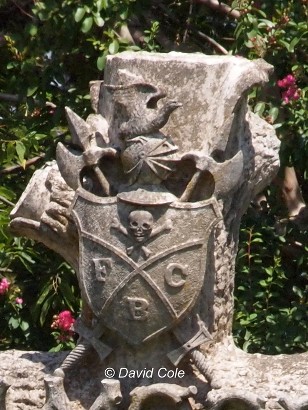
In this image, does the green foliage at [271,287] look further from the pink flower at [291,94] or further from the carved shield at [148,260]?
the carved shield at [148,260]

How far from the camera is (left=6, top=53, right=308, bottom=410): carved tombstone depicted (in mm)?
6555

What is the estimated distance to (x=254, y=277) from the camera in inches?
332

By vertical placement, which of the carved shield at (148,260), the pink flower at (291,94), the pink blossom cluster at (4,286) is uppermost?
the pink flower at (291,94)

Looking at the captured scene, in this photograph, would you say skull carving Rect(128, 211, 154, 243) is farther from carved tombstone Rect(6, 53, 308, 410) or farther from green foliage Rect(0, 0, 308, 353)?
green foliage Rect(0, 0, 308, 353)

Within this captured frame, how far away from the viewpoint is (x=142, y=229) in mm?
6539

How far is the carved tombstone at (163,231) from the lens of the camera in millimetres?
6555

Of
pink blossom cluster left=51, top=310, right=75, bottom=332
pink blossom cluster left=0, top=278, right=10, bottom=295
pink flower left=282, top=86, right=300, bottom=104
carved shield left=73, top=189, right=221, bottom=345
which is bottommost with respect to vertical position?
pink blossom cluster left=0, top=278, right=10, bottom=295

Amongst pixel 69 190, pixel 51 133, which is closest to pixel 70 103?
pixel 51 133

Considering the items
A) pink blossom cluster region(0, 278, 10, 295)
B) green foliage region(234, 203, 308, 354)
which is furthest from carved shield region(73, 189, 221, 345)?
pink blossom cluster region(0, 278, 10, 295)

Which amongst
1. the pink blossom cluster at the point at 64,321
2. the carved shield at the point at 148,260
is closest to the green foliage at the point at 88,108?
the pink blossom cluster at the point at 64,321

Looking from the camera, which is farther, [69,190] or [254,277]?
[254,277]

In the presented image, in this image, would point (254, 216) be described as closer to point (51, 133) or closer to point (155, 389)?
point (51, 133)

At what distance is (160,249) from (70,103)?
7.11 ft

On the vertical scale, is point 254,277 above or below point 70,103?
below
